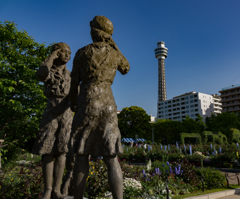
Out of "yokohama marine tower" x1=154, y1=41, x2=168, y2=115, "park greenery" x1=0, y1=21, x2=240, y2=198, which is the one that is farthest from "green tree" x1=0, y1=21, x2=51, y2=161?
"yokohama marine tower" x1=154, y1=41, x2=168, y2=115

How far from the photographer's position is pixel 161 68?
136250mm

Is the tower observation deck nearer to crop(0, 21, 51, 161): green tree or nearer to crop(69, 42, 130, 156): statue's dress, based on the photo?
crop(0, 21, 51, 161): green tree

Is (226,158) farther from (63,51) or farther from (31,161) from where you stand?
(63,51)

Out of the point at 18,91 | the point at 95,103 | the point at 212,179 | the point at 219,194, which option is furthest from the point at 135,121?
the point at 95,103

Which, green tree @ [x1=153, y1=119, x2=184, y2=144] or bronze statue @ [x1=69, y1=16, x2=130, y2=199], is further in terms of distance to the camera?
green tree @ [x1=153, y1=119, x2=184, y2=144]

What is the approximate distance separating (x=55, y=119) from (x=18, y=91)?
249 inches

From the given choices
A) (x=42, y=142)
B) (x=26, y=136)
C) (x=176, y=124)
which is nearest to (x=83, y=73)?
(x=42, y=142)

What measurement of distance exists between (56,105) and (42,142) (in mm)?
637

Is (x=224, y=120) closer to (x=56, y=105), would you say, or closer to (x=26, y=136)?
(x=26, y=136)

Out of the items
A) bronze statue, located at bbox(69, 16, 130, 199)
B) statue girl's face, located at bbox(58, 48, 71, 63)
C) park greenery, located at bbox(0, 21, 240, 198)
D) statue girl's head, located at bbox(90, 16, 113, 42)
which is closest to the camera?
bronze statue, located at bbox(69, 16, 130, 199)

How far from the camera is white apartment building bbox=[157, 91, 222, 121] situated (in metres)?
95.5

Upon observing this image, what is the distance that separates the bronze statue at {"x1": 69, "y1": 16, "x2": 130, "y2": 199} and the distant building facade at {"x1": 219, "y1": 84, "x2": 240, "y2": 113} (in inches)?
3657

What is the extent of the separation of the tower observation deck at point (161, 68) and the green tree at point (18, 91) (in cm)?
12121

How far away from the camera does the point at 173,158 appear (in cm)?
1494
